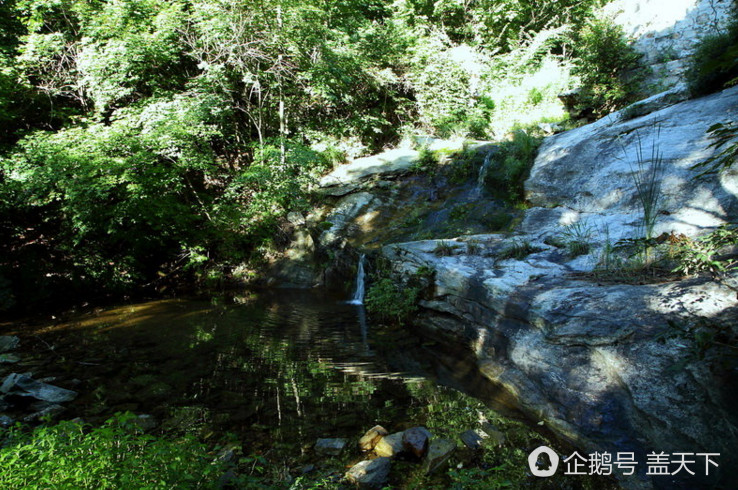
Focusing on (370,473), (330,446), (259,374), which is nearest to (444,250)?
(259,374)

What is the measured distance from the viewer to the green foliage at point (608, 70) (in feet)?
34.9

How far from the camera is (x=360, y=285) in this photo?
8.66 metres

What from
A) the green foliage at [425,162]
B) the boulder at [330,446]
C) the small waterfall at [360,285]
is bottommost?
the small waterfall at [360,285]

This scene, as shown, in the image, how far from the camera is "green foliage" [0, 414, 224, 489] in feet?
6.18

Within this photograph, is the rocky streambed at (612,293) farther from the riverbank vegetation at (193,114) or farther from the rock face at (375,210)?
the riverbank vegetation at (193,114)

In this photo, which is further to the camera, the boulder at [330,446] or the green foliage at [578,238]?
the green foliage at [578,238]

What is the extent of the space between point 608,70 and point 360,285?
33.7 ft

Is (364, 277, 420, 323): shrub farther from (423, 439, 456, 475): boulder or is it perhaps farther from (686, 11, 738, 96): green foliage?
(686, 11, 738, 96): green foliage

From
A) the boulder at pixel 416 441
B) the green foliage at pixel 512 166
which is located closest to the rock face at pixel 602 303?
the green foliage at pixel 512 166

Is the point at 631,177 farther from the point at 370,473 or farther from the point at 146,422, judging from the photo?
the point at 146,422

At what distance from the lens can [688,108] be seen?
6.54 meters

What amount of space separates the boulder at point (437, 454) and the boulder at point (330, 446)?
73cm

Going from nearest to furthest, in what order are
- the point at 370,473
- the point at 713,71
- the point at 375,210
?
the point at 370,473 → the point at 713,71 → the point at 375,210

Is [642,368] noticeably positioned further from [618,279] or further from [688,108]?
[688,108]
